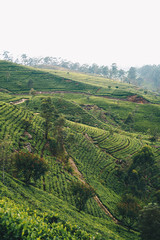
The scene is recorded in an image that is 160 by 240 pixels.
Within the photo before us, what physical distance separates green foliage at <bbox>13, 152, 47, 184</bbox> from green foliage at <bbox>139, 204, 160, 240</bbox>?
64.2 ft

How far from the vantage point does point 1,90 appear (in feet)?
365

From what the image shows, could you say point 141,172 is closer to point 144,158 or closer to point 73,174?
point 144,158

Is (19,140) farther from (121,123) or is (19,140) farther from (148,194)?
(121,123)

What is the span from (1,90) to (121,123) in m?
95.3

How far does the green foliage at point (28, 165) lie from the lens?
2712 cm

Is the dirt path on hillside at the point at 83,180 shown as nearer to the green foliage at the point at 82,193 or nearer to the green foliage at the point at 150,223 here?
the green foliage at the point at 82,193

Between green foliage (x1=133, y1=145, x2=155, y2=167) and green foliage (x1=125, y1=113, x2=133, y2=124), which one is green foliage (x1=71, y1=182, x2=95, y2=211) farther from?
green foliage (x1=125, y1=113, x2=133, y2=124)

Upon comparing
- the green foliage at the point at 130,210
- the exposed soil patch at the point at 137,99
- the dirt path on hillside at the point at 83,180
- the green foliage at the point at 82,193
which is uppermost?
the exposed soil patch at the point at 137,99

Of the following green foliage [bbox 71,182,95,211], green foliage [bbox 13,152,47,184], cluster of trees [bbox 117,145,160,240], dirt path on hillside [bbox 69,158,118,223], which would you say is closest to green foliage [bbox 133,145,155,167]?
cluster of trees [bbox 117,145,160,240]

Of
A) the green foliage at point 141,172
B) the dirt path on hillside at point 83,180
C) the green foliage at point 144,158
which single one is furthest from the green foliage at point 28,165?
the green foliage at point 144,158

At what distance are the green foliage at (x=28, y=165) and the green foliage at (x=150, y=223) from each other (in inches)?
771

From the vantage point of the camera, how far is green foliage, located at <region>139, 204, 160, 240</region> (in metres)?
22.0

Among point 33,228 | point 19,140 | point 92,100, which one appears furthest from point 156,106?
point 33,228

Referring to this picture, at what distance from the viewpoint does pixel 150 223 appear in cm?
2259
